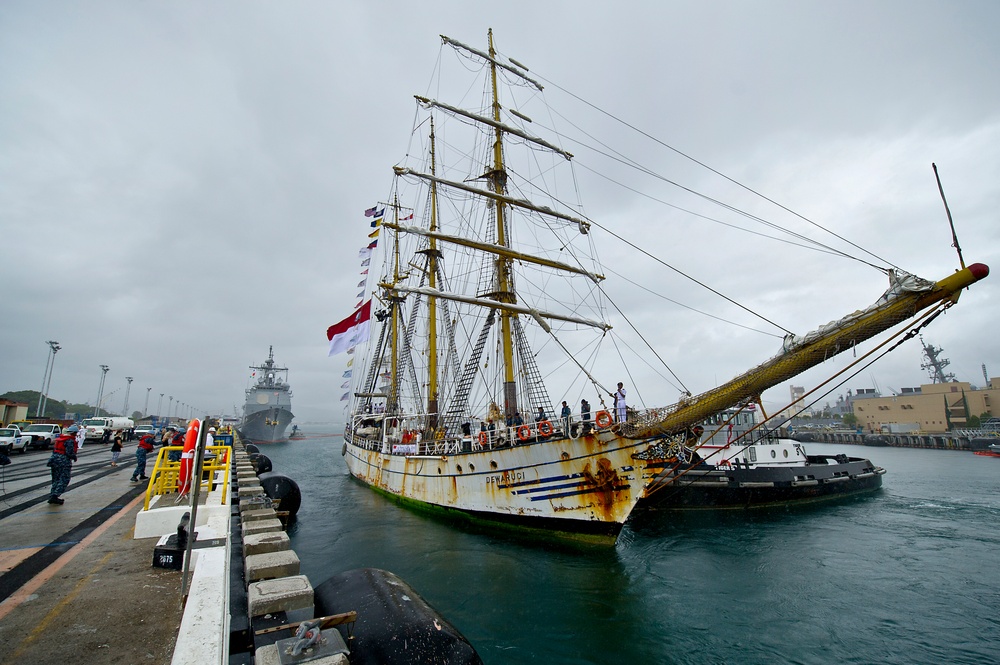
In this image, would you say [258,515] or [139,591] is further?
[258,515]

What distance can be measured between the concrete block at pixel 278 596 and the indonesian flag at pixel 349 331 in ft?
74.8

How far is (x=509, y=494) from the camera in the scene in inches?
594

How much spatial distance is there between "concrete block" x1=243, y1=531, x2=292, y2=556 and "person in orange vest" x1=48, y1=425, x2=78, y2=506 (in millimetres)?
6599

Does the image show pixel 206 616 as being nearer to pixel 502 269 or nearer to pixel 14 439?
pixel 502 269

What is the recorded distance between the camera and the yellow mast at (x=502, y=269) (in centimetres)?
1897

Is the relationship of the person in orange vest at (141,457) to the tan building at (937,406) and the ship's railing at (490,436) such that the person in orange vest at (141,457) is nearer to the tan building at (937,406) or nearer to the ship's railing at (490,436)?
the ship's railing at (490,436)

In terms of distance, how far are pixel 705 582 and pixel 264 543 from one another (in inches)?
428

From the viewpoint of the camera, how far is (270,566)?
5.21m

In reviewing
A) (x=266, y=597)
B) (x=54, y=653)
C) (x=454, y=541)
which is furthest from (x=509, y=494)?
(x=54, y=653)

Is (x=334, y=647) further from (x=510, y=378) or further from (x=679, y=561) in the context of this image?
(x=510, y=378)

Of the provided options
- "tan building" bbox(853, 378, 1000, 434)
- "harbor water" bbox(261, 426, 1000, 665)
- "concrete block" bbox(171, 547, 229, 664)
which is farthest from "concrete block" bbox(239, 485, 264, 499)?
"tan building" bbox(853, 378, 1000, 434)

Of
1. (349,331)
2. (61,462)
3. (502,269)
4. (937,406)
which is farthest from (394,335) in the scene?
(937,406)

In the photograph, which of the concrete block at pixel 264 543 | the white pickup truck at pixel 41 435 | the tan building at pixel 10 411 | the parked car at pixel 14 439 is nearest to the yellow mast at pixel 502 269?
the concrete block at pixel 264 543

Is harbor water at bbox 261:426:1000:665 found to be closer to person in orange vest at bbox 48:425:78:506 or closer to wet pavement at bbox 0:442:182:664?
wet pavement at bbox 0:442:182:664
